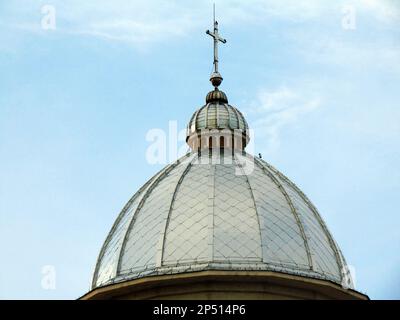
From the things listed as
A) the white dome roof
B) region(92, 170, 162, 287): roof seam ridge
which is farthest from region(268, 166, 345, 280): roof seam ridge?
region(92, 170, 162, 287): roof seam ridge

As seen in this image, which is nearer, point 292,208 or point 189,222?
point 189,222

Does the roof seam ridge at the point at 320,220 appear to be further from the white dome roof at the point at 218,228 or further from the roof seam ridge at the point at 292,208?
the roof seam ridge at the point at 292,208

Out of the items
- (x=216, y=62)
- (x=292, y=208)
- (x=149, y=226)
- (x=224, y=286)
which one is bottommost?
(x=224, y=286)

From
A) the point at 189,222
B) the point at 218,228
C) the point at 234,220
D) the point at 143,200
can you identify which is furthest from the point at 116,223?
the point at 234,220

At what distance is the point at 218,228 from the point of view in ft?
145

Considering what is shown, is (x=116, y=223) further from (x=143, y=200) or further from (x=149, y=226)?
(x=149, y=226)

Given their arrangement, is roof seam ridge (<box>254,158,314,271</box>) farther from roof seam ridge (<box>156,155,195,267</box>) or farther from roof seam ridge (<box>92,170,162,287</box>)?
roof seam ridge (<box>92,170,162,287</box>)

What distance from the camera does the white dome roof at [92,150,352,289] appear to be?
43312mm

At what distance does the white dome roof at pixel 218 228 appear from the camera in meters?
43.3

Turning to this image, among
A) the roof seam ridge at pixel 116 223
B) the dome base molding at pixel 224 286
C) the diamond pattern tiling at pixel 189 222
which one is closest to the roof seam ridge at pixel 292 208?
the dome base molding at pixel 224 286
